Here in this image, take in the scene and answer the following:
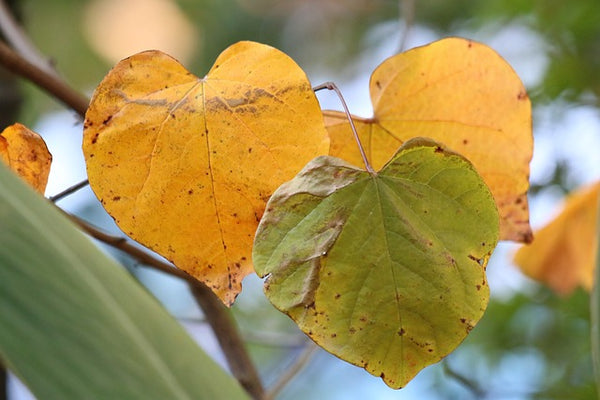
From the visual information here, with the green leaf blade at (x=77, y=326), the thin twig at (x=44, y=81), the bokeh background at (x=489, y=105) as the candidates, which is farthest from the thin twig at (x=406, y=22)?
the green leaf blade at (x=77, y=326)

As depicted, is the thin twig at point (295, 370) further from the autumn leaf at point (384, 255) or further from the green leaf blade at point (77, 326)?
the green leaf blade at point (77, 326)

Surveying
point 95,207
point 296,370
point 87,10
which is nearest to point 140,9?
point 87,10

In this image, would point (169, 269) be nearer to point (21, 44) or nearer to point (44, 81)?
point (44, 81)

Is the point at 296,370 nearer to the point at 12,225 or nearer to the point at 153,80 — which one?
the point at 153,80

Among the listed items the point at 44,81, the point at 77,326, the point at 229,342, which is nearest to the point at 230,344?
the point at 229,342

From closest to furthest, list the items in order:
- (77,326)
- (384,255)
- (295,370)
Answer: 1. (77,326)
2. (384,255)
3. (295,370)

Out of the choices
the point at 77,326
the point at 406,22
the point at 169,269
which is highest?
the point at 406,22
